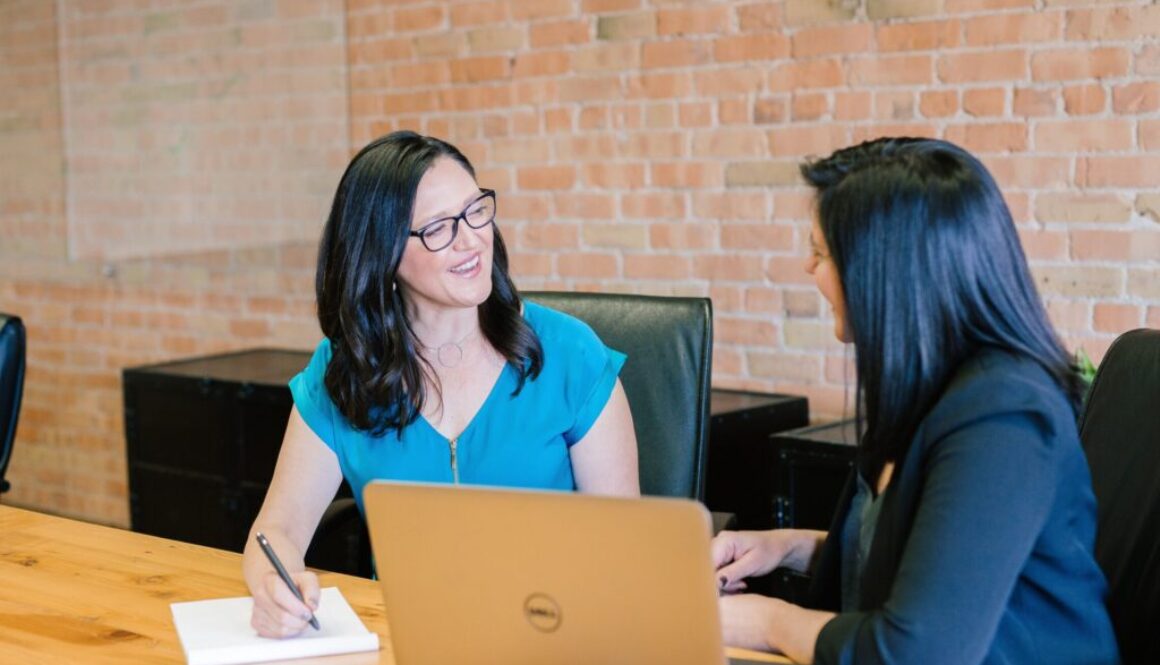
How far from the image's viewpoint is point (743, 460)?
3.03 m

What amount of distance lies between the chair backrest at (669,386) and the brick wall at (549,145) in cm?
24

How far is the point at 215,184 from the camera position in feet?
13.6

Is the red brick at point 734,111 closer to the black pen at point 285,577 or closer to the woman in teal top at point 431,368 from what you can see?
the woman in teal top at point 431,368

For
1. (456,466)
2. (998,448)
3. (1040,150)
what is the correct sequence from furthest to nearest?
(1040,150), (456,466), (998,448)

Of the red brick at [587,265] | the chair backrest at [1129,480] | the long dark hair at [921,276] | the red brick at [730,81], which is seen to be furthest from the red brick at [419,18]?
the long dark hair at [921,276]

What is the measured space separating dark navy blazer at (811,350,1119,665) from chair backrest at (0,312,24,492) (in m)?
1.97

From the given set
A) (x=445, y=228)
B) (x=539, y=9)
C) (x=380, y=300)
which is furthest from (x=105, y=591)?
(x=539, y=9)

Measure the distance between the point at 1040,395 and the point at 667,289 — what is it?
2.10 meters

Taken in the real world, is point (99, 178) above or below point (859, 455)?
above

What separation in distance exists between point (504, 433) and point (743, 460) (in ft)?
3.43

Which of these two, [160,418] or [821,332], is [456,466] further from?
[160,418]

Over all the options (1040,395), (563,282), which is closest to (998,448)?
(1040,395)

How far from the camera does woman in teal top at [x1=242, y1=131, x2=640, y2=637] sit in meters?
2.03

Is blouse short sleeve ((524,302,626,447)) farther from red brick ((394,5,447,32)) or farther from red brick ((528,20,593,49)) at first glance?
red brick ((394,5,447,32))
